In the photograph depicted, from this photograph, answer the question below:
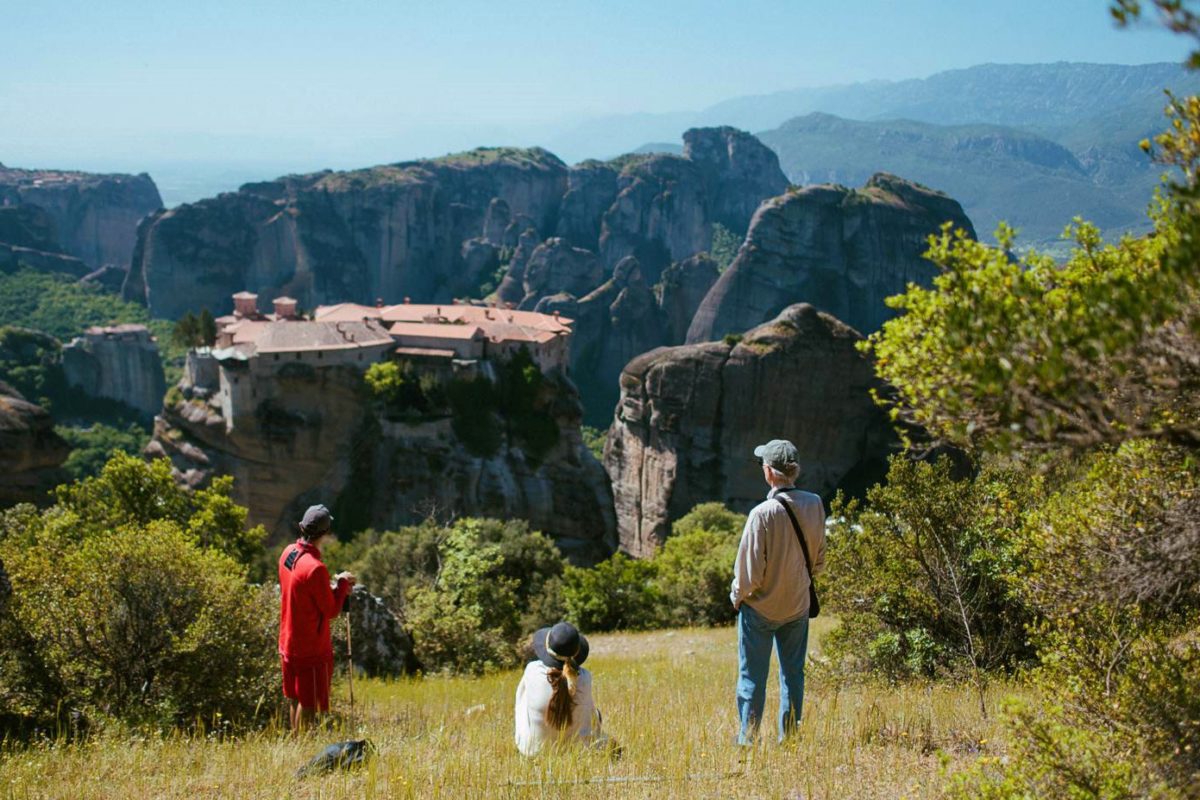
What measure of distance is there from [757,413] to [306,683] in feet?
135

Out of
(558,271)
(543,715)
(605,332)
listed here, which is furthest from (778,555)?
(558,271)

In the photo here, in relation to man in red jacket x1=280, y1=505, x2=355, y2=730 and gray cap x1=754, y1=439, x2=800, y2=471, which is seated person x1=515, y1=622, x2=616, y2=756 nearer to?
gray cap x1=754, y1=439, x2=800, y2=471

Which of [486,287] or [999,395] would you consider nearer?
[999,395]

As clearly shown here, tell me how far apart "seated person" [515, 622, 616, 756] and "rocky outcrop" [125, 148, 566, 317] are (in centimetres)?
12073

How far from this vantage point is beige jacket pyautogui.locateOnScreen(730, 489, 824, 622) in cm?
695

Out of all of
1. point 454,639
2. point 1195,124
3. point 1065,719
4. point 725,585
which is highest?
point 1195,124

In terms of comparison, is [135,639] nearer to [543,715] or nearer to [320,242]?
[543,715]

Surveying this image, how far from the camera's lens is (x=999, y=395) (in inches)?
142

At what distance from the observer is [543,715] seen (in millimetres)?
6703

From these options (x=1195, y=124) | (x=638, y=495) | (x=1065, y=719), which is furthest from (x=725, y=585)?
(x=638, y=495)

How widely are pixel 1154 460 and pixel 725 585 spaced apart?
58.5 feet

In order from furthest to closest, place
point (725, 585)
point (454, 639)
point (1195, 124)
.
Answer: point (725, 585) → point (454, 639) → point (1195, 124)

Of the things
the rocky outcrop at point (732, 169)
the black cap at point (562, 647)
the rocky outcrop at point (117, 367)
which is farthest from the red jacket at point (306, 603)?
the rocky outcrop at point (732, 169)

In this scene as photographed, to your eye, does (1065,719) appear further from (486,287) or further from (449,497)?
(486,287)
